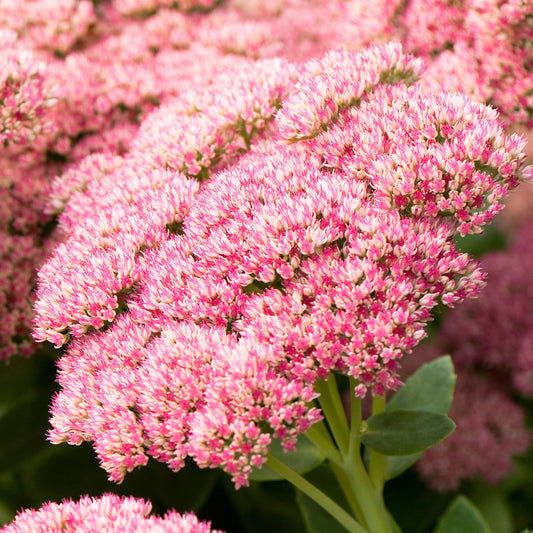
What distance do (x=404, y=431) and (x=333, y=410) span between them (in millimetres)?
136

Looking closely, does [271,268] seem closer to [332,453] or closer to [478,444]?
[332,453]

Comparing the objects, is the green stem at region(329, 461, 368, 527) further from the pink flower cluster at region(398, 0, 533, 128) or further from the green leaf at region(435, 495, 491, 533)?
the pink flower cluster at region(398, 0, 533, 128)

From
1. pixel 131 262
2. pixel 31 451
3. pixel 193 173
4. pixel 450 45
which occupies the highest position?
pixel 450 45

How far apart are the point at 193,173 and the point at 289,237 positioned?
17.4 inches

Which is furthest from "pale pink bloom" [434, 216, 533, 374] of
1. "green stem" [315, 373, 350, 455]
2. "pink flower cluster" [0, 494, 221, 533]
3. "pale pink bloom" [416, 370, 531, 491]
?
"pink flower cluster" [0, 494, 221, 533]

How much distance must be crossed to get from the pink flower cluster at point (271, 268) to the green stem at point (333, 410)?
19cm

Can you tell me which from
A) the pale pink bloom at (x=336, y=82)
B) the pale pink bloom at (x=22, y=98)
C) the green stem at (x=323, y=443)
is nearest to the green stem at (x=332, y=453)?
the green stem at (x=323, y=443)

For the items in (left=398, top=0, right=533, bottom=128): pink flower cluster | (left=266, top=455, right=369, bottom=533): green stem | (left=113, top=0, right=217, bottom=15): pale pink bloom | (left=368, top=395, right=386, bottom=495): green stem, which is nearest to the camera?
(left=266, top=455, right=369, bottom=533): green stem

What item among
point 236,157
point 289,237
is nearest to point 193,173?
point 236,157

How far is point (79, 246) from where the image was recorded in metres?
1.61

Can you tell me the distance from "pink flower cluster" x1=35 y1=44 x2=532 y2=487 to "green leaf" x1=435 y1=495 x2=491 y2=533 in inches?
26.9

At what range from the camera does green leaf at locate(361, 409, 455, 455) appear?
1480mm

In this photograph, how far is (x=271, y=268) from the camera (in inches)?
54.2

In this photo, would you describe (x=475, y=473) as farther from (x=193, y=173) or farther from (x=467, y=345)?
(x=193, y=173)
